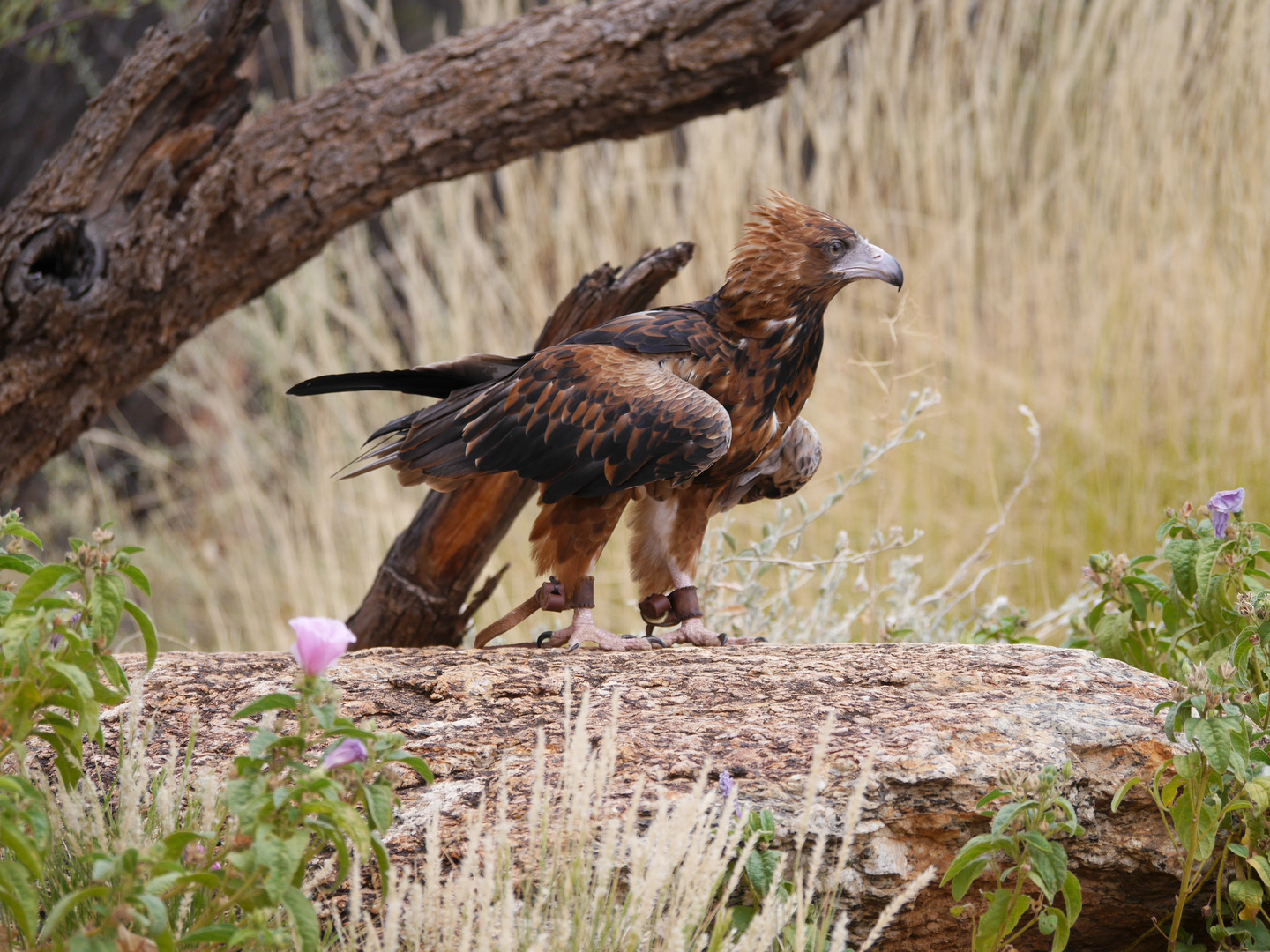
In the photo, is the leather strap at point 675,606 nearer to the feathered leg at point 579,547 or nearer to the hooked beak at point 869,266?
the feathered leg at point 579,547

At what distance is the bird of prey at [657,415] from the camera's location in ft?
7.69

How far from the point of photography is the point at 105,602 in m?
1.35

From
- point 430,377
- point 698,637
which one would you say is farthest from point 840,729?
point 430,377

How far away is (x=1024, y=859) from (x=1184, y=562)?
0.76 m

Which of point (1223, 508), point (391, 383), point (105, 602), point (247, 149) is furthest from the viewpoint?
point (247, 149)

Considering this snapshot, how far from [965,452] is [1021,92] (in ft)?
6.10

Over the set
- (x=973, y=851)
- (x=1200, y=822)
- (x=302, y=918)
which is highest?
(x=302, y=918)

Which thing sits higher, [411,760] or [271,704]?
[271,704]

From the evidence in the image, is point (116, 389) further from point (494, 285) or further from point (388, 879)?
point (494, 285)

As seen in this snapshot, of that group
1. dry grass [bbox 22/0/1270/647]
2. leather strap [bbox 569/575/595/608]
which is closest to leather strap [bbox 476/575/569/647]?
leather strap [bbox 569/575/595/608]

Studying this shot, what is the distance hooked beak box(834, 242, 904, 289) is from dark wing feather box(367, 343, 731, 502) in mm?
431

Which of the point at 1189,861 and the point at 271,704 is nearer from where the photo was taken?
the point at 271,704

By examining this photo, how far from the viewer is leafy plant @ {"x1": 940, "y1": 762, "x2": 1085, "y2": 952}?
152 centimetres

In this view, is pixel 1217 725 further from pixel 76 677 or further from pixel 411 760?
pixel 76 677
